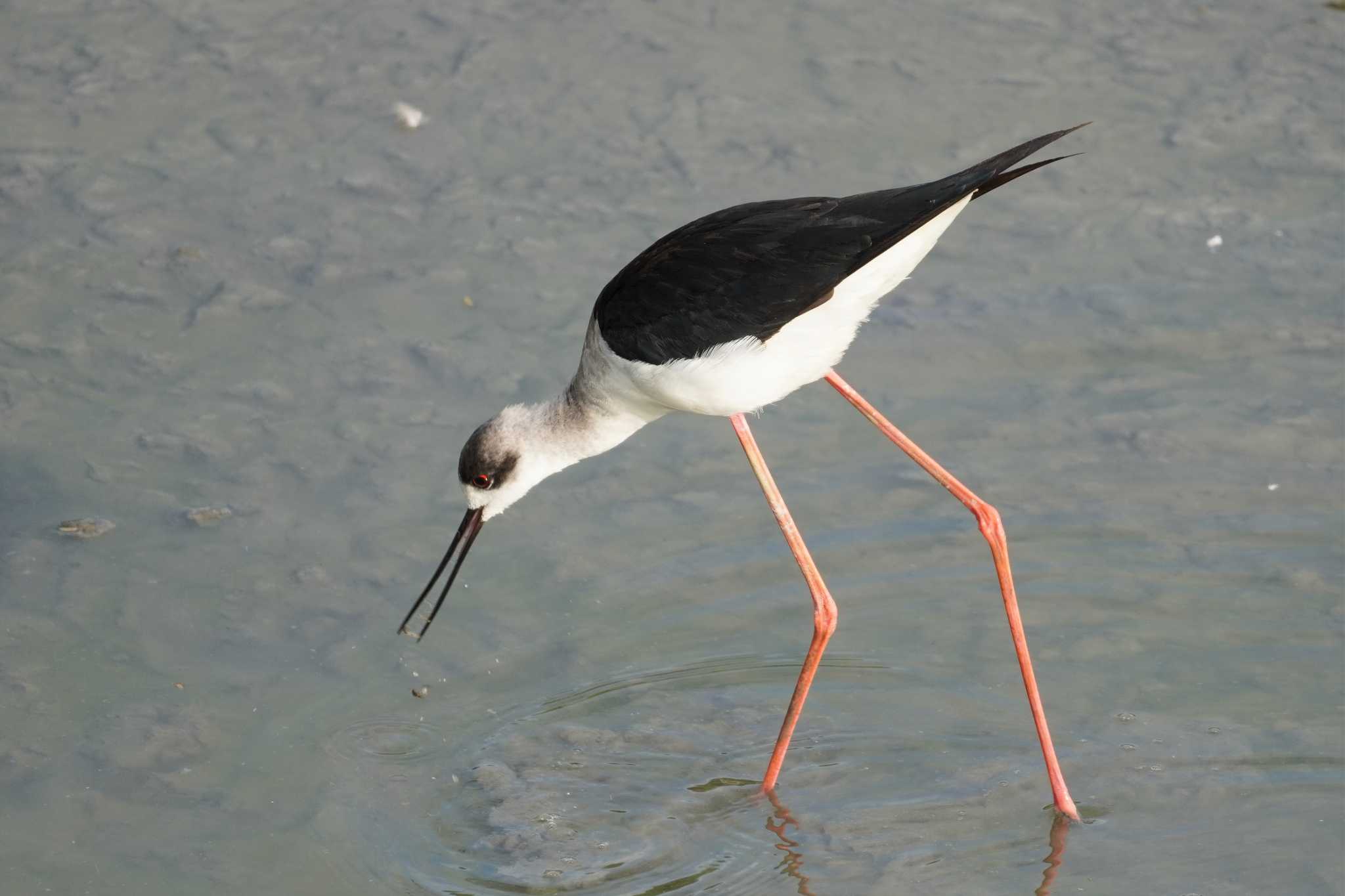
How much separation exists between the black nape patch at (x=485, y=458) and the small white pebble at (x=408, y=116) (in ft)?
8.53

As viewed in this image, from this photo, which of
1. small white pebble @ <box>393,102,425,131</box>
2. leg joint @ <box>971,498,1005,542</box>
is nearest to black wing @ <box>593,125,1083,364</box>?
leg joint @ <box>971,498,1005,542</box>

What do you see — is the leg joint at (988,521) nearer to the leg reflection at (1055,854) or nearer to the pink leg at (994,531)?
the pink leg at (994,531)

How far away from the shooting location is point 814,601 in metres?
4.36

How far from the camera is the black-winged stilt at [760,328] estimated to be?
3.75 metres

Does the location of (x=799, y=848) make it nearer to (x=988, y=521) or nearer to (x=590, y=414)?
(x=988, y=521)

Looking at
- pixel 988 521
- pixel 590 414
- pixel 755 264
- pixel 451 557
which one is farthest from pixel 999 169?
pixel 451 557

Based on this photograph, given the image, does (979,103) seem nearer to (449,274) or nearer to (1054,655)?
(449,274)

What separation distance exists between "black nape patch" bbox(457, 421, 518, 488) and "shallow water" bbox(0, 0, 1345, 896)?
0.49 m

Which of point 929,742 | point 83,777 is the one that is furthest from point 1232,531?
point 83,777

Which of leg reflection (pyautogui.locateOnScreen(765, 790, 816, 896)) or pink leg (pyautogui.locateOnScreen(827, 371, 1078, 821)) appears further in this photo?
pink leg (pyautogui.locateOnScreen(827, 371, 1078, 821))

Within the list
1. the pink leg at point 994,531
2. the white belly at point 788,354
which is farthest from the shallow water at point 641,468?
the white belly at point 788,354

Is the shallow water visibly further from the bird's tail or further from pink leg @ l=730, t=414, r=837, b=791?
the bird's tail

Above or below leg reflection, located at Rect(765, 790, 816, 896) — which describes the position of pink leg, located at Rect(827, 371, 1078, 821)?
above

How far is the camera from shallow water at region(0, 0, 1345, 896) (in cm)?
395
